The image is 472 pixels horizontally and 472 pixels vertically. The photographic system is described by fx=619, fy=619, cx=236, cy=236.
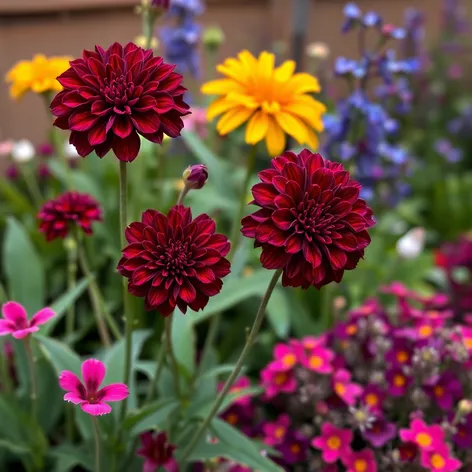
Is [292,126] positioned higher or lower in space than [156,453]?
higher

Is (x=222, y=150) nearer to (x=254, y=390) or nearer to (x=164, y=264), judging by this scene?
(x=254, y=390)

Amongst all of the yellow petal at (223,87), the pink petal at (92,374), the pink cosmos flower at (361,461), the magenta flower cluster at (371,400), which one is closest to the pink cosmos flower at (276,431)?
the magenta flower cluster at (371,400)

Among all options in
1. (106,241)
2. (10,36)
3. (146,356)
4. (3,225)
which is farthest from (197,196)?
(10,36)

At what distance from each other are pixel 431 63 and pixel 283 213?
249 cm

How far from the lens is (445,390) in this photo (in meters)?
1.00

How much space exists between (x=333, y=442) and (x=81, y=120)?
2.12ft

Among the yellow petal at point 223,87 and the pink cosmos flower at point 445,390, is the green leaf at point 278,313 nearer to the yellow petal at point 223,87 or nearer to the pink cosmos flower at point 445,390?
the pink cosmos flower at point 445,390

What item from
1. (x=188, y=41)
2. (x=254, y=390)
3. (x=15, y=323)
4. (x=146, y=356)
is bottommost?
(x=146, y=356)

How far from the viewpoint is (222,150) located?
2191mm

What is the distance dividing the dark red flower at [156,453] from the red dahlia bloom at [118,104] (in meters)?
0.40

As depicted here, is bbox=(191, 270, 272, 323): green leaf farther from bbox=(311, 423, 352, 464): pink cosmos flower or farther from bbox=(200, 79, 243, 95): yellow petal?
bbox=(200, 79, 243, 95): yellow petal

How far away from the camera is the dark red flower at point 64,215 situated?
2.65 feet

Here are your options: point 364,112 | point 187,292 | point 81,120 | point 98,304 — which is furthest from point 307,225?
point 364,112

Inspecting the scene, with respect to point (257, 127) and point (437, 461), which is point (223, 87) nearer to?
point (257, 127)
